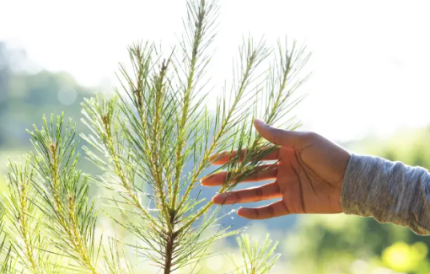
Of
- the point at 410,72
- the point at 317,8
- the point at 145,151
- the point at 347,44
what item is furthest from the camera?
the point at 410,72

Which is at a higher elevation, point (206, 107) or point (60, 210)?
point (206, 107)

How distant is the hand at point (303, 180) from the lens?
2.30ft

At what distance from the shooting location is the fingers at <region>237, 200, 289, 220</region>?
0.72 m

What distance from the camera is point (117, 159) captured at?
0.57m

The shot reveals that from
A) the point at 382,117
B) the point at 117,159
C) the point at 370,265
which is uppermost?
the point at 382,117

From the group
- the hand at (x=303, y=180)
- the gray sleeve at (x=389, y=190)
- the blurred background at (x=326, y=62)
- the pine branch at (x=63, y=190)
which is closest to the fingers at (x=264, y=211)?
the hand at (x=303, y=180)

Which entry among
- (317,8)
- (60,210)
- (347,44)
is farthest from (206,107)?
(347,44)

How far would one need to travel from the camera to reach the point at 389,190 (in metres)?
0.70

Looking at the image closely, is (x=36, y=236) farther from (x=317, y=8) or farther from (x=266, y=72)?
(x=317, y=8)

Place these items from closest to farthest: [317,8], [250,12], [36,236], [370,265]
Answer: [36,236] → [250,12] → [317,8] → [370,265]

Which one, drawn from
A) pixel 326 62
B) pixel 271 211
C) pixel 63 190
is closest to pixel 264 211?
pixel 271 211

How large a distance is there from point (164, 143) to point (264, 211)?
0.91 feet

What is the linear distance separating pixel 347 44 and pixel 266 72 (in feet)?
7.42

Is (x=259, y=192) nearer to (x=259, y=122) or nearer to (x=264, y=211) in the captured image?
(x=264, y=211)
